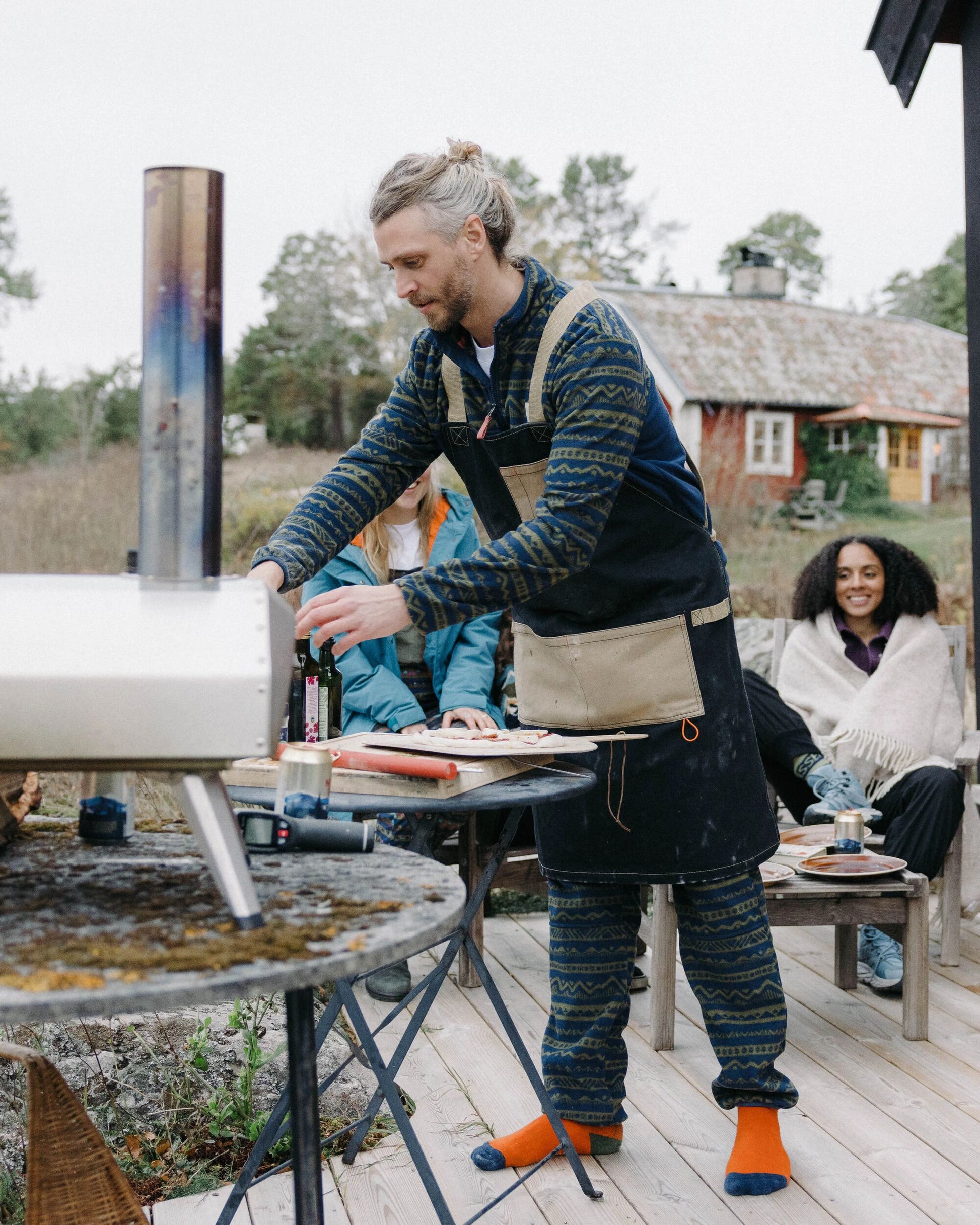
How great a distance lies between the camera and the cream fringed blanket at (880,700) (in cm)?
370

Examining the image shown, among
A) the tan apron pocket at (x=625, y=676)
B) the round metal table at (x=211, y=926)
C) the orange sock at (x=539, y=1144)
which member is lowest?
the orange sock at (x=539, y=1144)

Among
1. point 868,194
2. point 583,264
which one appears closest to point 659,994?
point 583,264

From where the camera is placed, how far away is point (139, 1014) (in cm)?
254

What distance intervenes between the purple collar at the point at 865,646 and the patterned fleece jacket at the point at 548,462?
83.7 inches

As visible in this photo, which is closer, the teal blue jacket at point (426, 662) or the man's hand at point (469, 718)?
the man's hand at point (469, 718)

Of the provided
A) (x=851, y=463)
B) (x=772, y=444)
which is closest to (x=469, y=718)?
(x=772, y=444)

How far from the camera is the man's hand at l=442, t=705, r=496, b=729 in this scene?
2682mm

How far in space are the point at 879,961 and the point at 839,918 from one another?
468 millimetres

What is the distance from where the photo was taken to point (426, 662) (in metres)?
3.50

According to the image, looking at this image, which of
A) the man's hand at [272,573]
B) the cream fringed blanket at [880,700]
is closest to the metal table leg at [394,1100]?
the man's hand at [272,573]

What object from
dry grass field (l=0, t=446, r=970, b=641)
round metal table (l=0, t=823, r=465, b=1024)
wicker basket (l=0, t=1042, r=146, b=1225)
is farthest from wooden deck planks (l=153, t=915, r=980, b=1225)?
dry grass field (l=0, t=446, r=970, b=641)

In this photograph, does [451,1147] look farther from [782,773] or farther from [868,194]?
Answer: [868,194]

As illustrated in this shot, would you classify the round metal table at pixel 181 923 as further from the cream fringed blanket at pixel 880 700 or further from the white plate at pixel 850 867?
the cream fringed blanket at pixel 880 700

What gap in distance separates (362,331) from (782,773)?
19560 millimetres
